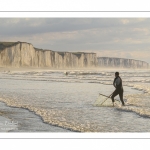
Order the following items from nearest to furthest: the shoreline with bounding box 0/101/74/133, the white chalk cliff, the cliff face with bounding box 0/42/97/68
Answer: the shoreline with bounding box 0/101/74/133 < the white chalk cliff < the cliff face with bounding box 0/42/97/68

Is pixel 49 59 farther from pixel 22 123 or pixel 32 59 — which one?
pixel 22 123

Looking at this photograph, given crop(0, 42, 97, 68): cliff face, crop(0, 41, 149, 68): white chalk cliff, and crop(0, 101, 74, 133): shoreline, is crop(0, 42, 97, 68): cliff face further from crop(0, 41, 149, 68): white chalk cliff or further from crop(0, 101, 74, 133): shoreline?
crop(0, 101, 74, 133): shoreline

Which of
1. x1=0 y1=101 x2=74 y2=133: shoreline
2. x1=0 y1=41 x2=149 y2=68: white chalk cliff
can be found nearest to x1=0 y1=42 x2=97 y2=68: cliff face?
x1=0 y1=41 x2=149 y2=68: white chalk cliff

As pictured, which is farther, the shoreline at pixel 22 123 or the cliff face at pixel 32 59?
the cliff face at pixel 32 59

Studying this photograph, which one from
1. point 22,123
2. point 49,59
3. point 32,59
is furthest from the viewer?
point 32,59

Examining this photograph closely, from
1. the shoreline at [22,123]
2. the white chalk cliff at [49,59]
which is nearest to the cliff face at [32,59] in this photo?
the white chalk cliff at [49,59]

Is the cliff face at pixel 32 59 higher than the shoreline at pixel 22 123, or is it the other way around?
the cliff face at pixel 32 59

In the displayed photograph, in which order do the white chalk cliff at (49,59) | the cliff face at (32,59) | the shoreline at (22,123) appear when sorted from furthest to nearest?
1. the cliff face at (32,59)
2. the white chalk cliff at (49,59)
3. the shoreline at (22,123)

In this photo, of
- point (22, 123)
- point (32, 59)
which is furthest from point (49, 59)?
point (22, 123)

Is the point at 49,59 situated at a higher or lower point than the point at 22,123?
higher

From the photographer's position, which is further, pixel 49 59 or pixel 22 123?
pixel 49 59

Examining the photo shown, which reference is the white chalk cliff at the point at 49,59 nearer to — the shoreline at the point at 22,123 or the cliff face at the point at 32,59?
the cliff face at the point at 32,59
